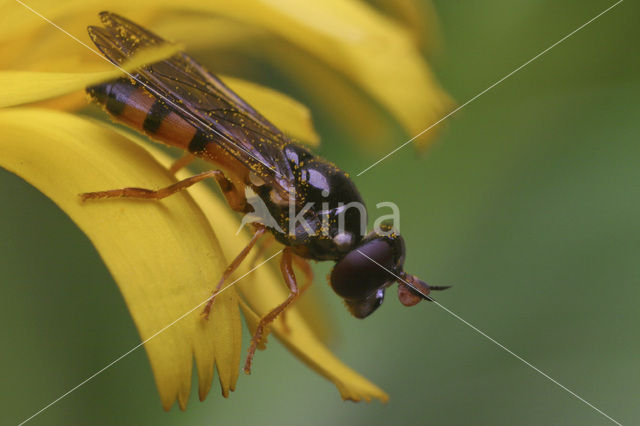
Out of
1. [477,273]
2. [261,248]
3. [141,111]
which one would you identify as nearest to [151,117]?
[141,111]

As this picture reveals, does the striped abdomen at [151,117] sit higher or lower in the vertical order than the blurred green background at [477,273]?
higher

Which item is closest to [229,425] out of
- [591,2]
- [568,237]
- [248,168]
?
[248,168]

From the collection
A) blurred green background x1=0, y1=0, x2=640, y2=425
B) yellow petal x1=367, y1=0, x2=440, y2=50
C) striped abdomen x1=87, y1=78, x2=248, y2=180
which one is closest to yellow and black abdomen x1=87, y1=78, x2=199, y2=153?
striped abdomen x1=87, y1=78, x2=248, y2=180

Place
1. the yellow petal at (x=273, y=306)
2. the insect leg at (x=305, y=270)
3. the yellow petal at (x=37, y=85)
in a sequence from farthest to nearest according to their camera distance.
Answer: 1. the insect leg at (x=305, y=270)
2. the yellow petal at (x=273, y=306)
3. the yellow petal at (x=37, y=85)

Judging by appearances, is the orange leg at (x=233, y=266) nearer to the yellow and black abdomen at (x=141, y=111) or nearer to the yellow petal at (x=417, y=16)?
the yellow and black abdomen at (x=141, y=111)

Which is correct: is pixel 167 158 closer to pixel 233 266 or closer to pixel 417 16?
pixel 233 266

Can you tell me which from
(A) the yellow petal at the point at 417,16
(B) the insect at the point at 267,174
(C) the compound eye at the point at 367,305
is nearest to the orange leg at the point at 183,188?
(B) the insect at the point at 267,174

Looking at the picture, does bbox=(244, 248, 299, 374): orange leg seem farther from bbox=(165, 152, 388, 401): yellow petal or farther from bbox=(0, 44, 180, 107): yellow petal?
bbox=(0, 44, 180, 107): yellow petal
